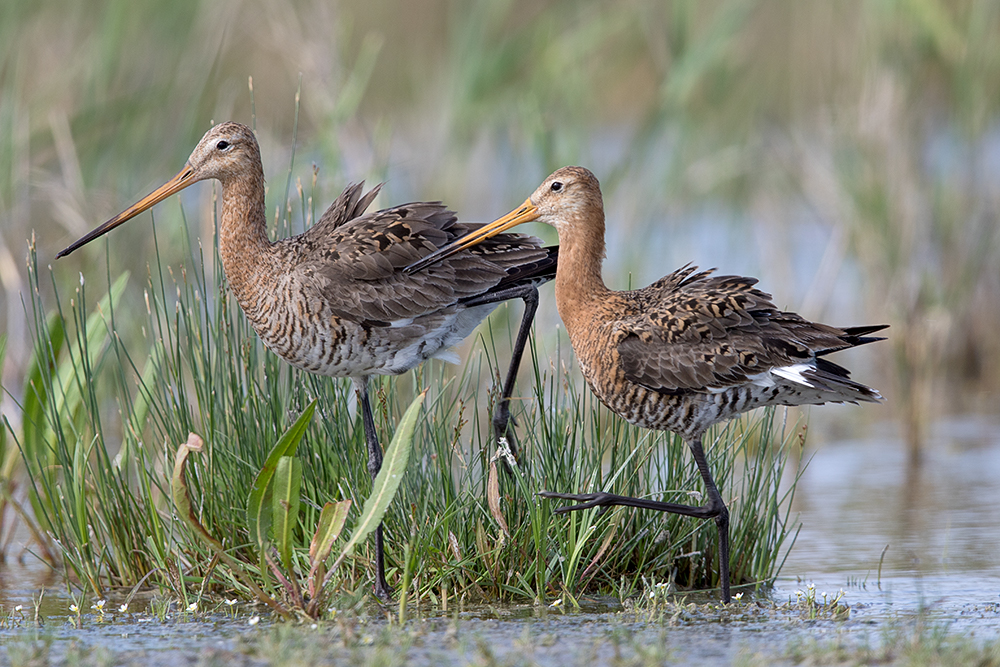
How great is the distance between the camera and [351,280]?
5586mm

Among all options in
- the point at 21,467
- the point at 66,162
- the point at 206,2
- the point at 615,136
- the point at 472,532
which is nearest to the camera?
the point at 472,532

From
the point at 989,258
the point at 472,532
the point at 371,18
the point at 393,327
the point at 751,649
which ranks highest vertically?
the point at 371,18

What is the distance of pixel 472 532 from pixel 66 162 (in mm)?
4925

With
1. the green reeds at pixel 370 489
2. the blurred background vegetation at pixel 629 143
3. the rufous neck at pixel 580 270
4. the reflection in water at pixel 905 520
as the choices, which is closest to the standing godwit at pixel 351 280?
the green reeds at pixel 370 489

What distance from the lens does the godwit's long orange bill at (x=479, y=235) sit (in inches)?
218

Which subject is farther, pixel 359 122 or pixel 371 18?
pixel 371 18

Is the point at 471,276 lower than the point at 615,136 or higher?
lower

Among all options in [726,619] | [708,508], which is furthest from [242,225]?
[726,619]

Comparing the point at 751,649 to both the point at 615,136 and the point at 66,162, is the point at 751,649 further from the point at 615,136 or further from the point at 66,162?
the point at 615,136

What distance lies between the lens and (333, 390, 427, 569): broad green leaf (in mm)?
4727

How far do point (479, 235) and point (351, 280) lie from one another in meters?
0.60

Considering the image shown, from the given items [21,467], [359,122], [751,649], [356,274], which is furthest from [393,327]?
[359,122]

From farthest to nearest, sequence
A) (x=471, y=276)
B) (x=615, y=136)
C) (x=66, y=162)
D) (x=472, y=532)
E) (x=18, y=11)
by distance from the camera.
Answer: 1. (x=615, y=136)
2. (x=18, y=11)
3. (x=66, y=162)
4. (x=471, y=276)
5. (x=472, y=532)

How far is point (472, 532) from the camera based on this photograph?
540cm
